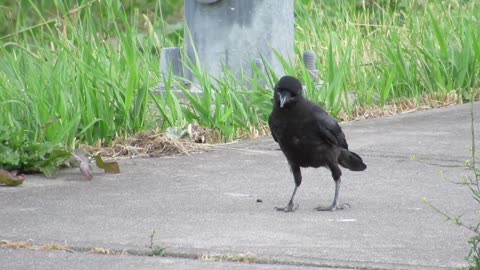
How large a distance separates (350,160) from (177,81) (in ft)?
7.01

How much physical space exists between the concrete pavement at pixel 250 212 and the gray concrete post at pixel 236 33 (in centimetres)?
92

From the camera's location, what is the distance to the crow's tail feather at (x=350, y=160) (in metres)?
5.20

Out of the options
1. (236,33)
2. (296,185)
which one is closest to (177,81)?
(236,33)

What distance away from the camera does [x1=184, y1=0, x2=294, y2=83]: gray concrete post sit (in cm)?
713

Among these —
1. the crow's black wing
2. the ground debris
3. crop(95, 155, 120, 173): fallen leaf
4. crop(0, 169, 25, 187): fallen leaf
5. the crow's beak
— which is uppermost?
the crow's beak

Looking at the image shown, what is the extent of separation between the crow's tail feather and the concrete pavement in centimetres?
12

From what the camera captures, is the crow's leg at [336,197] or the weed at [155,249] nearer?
the weed at [155,249]

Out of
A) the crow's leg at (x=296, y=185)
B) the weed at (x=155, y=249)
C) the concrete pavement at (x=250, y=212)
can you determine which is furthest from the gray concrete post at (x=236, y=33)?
the weed at (x=155, y=249)

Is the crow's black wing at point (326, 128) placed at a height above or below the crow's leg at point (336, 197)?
above

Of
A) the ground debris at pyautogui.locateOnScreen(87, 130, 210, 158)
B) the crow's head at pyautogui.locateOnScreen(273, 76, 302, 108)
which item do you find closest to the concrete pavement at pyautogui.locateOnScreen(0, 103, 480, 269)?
the ground debris at pyautogui.locateOnScreen(87, 130, 210, 158)

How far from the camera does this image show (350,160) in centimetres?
521

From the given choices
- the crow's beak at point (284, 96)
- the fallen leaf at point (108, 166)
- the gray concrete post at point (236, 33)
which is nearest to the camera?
the crow's beak at point (284, 96)

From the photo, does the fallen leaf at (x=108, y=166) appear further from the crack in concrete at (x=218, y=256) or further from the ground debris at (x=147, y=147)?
the crack in concrete at (x=218, y=256)

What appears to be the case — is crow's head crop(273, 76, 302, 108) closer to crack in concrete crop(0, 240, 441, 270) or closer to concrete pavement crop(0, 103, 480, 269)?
concrete pavement crop(0, 103, 480, 269)
